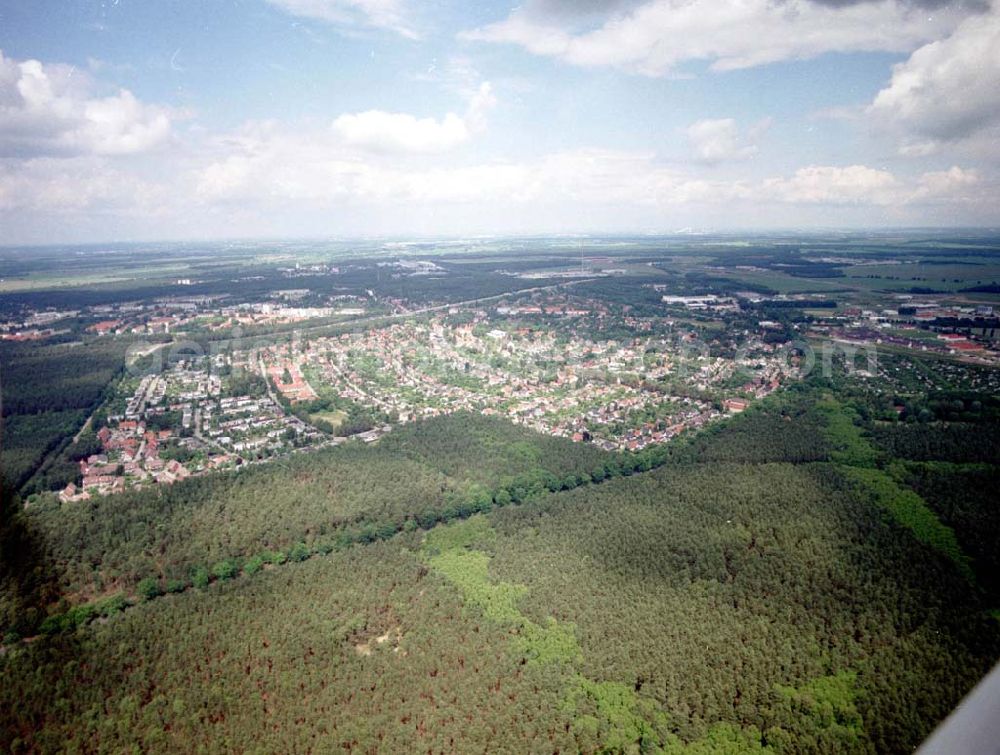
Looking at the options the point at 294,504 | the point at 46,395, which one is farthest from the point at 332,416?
the point at 46,395

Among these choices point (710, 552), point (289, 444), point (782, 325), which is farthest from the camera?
point (782, 325)

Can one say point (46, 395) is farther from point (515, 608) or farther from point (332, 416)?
point (515, 608)

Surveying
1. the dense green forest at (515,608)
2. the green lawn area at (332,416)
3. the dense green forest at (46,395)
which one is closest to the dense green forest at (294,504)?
the dense green forest at (515,608)

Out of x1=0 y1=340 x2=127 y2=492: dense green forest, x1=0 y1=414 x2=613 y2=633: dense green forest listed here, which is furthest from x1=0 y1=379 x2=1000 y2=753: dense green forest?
x1=0 y1=340 x2=127 y2=492: dense green forest

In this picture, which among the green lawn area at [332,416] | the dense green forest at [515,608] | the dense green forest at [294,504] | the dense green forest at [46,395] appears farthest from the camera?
the green lawn area at [332,416]

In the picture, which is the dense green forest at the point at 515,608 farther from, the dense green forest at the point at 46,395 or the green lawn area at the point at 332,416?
the dense green forest at the point at 46,395

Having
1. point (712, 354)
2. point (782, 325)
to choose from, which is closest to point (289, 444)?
point (712, 354)

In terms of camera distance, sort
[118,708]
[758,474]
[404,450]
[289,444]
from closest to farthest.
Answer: [118,708], [758,474], [404,450], [289,444]

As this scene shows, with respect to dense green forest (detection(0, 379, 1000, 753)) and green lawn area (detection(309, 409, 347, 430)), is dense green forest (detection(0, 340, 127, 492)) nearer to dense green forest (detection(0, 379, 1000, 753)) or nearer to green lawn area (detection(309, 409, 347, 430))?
dense green forest (detection(0, 379, 1000, 753))

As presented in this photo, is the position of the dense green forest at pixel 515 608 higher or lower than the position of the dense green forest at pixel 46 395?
lower

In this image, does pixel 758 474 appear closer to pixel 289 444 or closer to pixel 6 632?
pixel 289 444
